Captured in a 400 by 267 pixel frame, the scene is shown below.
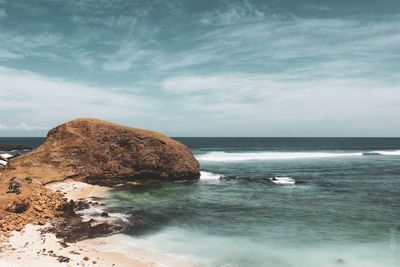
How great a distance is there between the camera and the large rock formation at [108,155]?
3681 centimetres

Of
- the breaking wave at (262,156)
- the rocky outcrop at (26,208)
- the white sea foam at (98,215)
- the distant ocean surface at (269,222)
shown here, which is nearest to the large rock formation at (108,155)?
the distant ocean surface at (269,222)

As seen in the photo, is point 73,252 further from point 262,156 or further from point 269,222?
point 262,156

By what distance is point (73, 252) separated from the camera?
1688cm

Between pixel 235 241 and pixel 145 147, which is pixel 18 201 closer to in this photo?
pixel 235 241

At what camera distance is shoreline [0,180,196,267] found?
15.7 meters

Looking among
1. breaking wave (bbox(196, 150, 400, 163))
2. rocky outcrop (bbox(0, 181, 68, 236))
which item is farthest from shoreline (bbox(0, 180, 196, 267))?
breaking wave (bbox(196, 150, 400, 163))

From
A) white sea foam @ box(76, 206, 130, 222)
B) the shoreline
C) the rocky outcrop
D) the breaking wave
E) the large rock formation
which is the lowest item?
the shoreline

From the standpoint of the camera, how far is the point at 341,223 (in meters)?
23.5

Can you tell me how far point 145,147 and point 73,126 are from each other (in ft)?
25.4

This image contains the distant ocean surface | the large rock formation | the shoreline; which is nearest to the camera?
the shoreline

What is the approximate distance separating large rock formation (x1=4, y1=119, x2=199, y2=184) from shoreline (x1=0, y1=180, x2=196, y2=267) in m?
17.0

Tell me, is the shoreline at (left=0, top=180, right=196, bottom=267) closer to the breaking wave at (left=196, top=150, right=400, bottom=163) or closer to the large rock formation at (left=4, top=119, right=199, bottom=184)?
the large rock formation at (left=4, top=119, right=199, bottom=184)

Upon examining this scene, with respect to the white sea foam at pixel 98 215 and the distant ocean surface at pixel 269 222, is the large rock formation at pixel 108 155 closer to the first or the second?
the distant ocean surface at pixel 269 222

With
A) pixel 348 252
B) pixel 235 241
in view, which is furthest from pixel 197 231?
pixel 348 252
